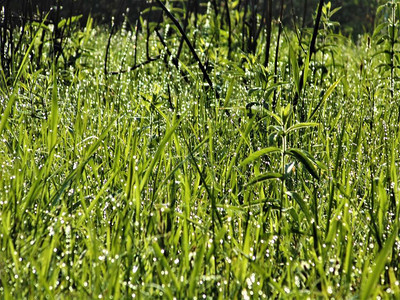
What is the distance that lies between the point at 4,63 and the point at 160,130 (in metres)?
1.23

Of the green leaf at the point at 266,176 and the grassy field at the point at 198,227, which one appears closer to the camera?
the grassy field at the point at 198,227

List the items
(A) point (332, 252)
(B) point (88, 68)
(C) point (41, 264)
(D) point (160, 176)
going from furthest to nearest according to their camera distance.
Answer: (B) point (88, 68) → (D) point (160, 176) → (A) point (332, 252) → (C) point (41, 264)

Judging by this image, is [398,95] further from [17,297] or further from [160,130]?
[17,297]

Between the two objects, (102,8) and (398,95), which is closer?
(398,95)

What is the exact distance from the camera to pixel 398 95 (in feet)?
9.09

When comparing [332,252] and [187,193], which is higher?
[187,193]

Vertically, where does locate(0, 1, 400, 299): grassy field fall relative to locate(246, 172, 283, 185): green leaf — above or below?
below

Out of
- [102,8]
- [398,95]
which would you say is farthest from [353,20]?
[398,95]

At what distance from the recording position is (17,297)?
109cm

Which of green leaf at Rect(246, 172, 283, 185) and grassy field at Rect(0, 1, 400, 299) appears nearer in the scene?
grassy field at Rect(0, 1, 400, 299)

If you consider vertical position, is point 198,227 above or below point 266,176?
below

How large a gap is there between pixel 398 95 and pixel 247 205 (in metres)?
1.63

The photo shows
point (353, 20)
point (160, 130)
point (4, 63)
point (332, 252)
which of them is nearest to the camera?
point (332, 252)

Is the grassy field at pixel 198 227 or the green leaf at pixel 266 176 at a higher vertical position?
the green leaf at pixel 266 176
